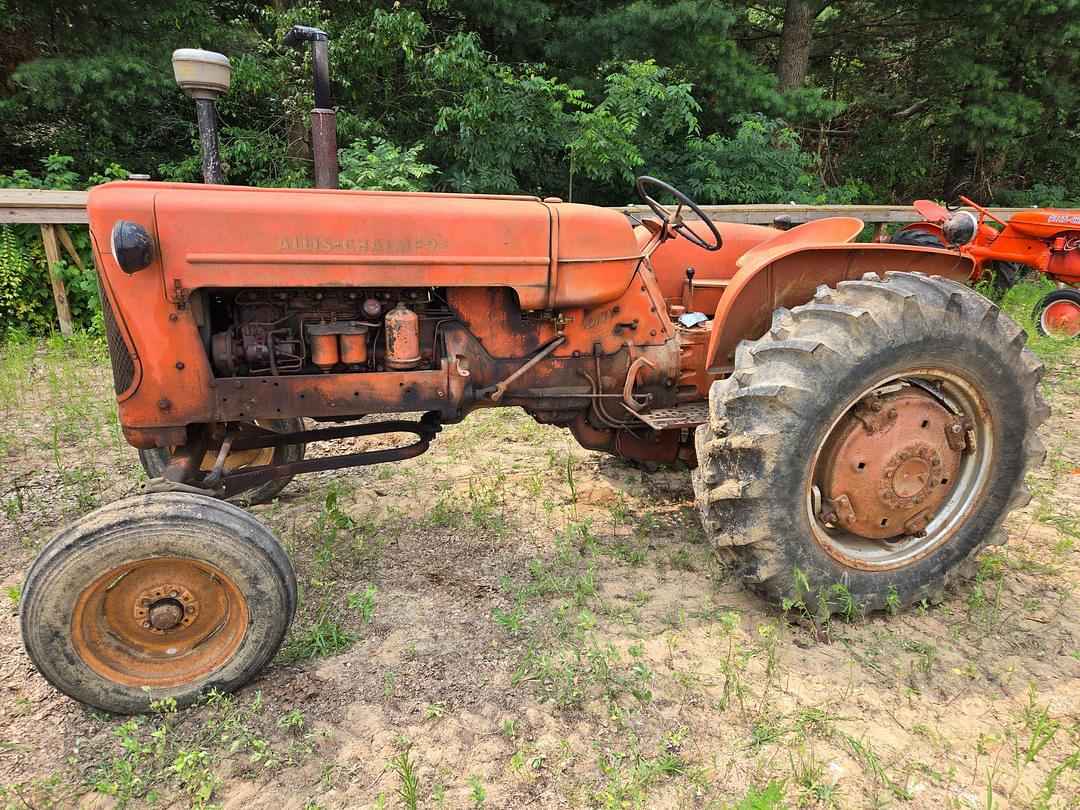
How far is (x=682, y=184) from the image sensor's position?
905 centimetres

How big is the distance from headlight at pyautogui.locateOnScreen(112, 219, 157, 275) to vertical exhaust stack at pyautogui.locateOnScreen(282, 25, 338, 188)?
26.3 inches

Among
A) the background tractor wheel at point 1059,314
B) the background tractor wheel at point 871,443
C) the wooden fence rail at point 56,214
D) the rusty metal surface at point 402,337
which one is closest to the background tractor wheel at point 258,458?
the rusty metal surface at point 402,337

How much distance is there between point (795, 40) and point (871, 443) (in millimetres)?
9469

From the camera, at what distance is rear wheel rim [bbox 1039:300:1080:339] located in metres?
6.06

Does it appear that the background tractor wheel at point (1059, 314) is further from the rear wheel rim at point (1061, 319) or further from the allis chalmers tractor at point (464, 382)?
the allis chalmers tractor at point (464, 382)

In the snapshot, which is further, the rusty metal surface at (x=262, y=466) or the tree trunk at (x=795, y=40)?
the tree trunk at (x=795, y=40)

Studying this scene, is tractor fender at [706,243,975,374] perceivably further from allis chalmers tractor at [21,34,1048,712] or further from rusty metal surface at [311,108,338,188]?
rusty metal surface at [311,108,338,188]

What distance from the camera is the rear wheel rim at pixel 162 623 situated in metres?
2.00

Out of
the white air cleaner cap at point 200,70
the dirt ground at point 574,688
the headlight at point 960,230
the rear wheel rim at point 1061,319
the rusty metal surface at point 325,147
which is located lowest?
the dirt ground at point 574,688

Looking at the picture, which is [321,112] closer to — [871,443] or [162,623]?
[162,623]

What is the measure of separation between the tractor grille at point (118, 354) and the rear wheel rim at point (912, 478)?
228 centimetres

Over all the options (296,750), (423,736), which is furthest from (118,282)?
(423,736)

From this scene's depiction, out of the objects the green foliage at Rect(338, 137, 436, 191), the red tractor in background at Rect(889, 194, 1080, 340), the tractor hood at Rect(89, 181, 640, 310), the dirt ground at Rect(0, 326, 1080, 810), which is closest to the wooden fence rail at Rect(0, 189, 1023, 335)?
the red tractor in background at Rect(889, 194, 1080, 340)

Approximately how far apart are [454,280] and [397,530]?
130 cm
